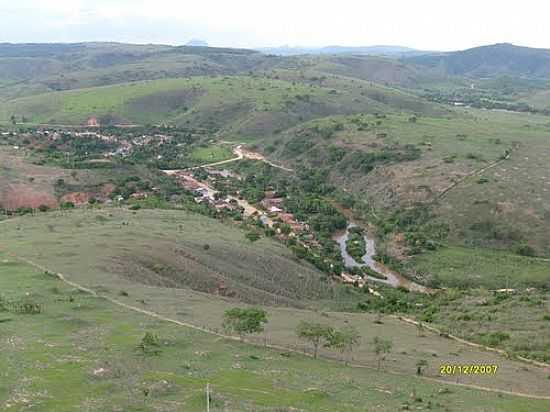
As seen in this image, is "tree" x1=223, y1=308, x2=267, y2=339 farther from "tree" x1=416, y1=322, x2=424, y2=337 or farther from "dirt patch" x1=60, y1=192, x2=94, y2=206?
"dirt patch" x1=60, y1=192, x2=94, y2=206

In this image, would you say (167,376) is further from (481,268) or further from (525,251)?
(525,251)

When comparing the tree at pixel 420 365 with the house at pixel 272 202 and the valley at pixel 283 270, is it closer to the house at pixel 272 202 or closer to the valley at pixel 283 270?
the valley at pixel 283 270

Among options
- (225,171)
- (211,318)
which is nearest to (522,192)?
(225,171)

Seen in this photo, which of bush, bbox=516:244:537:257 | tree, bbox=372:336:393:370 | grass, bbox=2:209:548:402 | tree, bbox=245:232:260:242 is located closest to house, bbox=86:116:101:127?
grass, bbox=2:209:548:402

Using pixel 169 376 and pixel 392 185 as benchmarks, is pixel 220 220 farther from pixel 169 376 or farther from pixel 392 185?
pixel 169 376

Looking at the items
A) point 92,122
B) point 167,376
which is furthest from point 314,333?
point 92,122

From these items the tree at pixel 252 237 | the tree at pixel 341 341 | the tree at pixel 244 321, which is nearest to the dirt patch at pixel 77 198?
the tree at pixel 252 237
